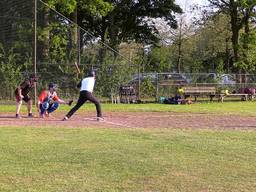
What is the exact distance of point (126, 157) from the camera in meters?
10.1

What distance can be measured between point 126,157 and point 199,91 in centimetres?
2231

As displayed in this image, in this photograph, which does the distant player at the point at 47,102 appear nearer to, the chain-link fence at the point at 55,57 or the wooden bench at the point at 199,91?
the chain-link fence at the point at 55,57

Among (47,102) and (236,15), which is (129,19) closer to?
(236,15)

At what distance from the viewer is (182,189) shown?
7637mm

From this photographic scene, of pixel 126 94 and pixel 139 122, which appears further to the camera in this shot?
pixel 126 94

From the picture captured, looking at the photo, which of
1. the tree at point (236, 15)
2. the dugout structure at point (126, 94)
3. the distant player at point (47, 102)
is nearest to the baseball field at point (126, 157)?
the distant player at point (47, 102)

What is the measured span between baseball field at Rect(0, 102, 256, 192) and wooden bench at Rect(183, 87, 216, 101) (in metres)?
14.4

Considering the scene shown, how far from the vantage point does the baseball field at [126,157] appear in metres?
7.91

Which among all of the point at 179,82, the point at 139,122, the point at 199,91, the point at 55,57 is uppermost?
the point at 55,57

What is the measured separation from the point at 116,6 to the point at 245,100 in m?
16.4

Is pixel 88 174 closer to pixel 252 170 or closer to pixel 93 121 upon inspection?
pixel 252 170

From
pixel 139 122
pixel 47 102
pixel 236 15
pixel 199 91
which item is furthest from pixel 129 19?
pixel 139 122

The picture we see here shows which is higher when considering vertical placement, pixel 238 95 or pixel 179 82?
pixel 179 82

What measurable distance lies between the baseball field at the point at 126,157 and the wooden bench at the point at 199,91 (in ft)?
47.1
